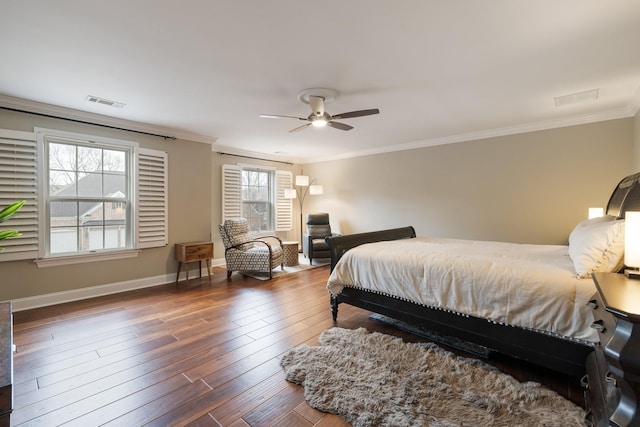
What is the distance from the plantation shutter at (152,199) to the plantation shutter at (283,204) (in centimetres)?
271

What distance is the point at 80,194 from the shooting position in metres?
3.74

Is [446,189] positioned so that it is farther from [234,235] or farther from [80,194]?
[80,194]

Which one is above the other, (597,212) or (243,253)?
(597,212)

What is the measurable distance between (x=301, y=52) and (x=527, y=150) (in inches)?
154

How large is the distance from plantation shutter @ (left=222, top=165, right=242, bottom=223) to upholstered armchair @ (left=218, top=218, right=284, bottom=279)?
0.86 m

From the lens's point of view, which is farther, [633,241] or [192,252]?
[192,252]

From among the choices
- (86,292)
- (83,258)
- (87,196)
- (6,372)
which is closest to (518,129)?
(6,372)

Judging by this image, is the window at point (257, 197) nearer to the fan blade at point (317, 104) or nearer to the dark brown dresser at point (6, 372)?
the fan blade at point (317, 104)

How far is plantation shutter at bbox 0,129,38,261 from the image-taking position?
3139mm

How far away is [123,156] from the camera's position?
4.15 metres

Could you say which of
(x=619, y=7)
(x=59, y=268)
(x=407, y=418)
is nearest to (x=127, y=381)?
(x=407, y=418)

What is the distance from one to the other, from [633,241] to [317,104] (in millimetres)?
2711

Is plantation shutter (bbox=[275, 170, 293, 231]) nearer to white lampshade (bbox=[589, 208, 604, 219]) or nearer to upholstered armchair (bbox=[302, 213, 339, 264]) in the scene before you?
upholstered armchair (bbox=[302, 213, 339, 264])

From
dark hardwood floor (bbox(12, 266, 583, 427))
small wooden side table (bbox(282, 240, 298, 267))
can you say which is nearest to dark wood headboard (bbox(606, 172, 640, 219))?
dark hardwood floor (bbox(12, 266, 583, 427))
